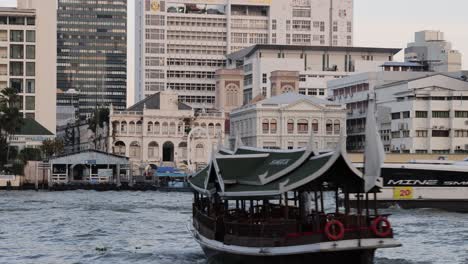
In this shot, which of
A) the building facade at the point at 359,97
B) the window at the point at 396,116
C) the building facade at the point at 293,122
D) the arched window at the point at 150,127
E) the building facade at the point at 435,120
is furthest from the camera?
the building facade at the point at 359,97

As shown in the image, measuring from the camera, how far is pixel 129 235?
64.2m

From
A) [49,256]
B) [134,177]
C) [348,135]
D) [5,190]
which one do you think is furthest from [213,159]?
[348,135]

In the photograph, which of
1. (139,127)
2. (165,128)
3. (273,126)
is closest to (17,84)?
(139,127)

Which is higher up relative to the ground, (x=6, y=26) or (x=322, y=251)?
(x=6, y=26)

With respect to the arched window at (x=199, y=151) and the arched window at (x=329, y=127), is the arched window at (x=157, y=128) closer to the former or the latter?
the arched window at (x=199, y=151)

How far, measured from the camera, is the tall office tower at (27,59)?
163 metres

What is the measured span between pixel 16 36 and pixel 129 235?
341 feet

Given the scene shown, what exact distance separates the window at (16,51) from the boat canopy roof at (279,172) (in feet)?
397

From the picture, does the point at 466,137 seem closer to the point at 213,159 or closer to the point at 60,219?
the point at 60,219

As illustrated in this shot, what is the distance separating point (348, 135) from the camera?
586 feet

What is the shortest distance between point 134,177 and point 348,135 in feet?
125

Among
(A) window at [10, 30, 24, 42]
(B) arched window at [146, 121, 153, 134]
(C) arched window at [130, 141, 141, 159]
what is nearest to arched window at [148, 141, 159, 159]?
(C) arched window at [130, 141, 141, 159]

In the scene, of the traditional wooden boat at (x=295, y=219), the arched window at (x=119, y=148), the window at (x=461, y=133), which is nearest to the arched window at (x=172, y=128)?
the arched window at (x=119, y=148)

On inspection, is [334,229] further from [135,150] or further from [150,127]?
[150,127]
